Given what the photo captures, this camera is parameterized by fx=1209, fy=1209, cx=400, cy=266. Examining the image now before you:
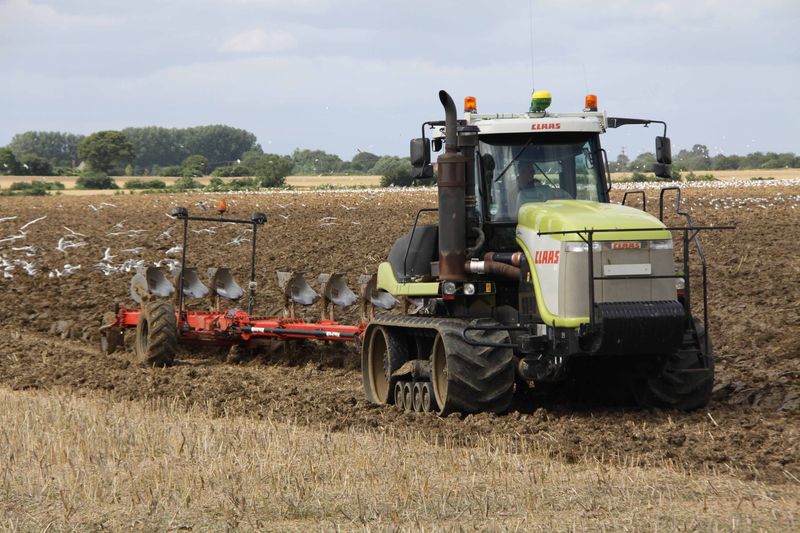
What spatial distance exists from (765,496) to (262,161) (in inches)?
3016

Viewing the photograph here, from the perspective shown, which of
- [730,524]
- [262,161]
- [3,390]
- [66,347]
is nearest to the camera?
[730,524]

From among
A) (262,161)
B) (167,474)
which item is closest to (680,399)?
(167,474)

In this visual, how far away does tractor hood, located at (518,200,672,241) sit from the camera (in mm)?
10359

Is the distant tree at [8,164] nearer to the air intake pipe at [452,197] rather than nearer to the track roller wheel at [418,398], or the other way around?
the track roller wheel at [418,398]

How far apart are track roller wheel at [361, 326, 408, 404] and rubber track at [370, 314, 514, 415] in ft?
5.41

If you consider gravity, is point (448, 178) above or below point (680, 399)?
above

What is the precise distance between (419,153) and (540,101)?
1.35 meters

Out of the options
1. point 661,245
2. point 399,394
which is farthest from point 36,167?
point 661,245

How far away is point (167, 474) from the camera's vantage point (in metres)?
8.49

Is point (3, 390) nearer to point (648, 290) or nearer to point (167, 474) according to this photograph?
point (167, 474)

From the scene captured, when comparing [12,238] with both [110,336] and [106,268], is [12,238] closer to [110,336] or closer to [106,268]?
[106,268]

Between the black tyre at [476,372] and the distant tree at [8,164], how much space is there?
7813cm

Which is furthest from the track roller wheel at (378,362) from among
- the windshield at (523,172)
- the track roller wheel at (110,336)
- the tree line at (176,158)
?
the tree line at (176,158)

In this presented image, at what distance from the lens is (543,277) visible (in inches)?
418
